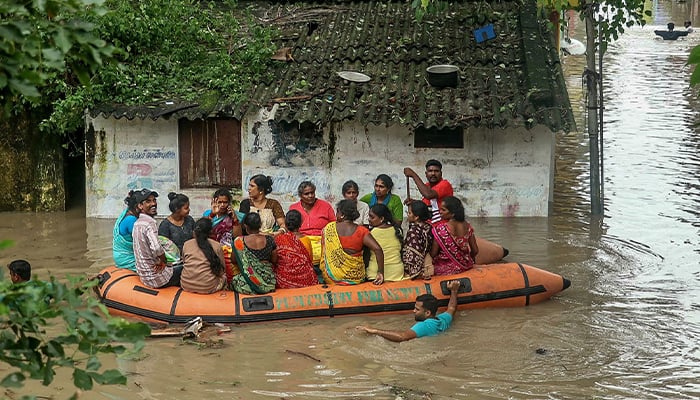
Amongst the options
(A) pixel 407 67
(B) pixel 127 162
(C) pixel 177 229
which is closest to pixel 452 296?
(C) pixel 177 229

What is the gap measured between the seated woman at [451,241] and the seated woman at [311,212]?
1.20m

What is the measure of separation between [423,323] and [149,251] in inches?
104

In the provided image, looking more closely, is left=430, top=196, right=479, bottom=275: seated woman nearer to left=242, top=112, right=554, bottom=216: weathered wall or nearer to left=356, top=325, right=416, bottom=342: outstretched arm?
left=356, top=325, right=416, bottom=342: outstretched arm

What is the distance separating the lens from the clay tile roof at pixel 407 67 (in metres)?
13.1

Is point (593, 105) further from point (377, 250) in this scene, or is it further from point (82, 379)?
point (82, 379)

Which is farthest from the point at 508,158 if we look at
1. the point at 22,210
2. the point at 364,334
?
the point at 22,210

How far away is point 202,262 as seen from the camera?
936cm

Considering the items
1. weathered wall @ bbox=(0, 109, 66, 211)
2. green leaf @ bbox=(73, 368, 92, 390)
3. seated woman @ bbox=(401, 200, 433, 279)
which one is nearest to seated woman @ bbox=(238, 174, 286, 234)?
seated woman @ bbox=(401, 200, 433, 279)

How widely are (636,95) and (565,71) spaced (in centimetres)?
350

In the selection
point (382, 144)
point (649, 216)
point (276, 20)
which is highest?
point (276, 20)

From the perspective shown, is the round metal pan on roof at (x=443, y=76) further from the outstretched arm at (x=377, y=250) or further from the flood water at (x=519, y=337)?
the outstretched arm at (x=377, y=250)

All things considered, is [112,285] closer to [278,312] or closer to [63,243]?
[278,312]

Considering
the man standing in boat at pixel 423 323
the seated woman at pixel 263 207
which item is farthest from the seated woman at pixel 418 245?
the seated woman at pixel 263 207

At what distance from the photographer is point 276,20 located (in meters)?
15.8
